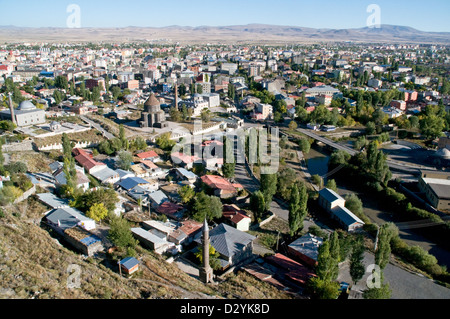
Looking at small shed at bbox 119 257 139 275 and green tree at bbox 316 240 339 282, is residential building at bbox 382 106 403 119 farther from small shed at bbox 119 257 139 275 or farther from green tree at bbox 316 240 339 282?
small shed at bbox 119 257 139 275

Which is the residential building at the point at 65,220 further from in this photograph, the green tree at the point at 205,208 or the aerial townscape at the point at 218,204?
the green tree at the point at 205,208

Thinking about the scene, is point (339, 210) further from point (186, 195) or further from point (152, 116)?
point (152, 116)

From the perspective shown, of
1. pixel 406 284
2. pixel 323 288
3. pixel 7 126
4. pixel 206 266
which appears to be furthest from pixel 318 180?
pixel 7 126

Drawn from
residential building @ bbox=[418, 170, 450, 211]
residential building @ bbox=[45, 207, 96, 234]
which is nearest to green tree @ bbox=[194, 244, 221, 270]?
residential building @ bbox=[45, 207, 96, 234]

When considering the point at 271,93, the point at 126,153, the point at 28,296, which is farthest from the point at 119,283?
the point at 271,93
